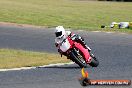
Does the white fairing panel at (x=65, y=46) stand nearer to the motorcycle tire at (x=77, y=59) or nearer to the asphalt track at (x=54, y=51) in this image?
the motorcycle tire at (x=77, y=59)

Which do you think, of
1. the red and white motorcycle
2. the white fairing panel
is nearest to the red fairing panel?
the red and white motorcycle

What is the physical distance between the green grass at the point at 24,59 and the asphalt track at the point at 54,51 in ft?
2.74

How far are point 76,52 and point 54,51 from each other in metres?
4.78

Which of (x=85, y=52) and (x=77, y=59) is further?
(x=85, y=52)

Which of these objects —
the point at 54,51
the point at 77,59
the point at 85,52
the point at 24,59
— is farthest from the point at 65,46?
the point at 54,51

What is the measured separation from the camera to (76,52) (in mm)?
13961

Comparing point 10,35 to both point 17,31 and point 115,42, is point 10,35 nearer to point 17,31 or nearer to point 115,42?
point 17,31

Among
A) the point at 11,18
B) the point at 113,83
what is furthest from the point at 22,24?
the point at 113,83

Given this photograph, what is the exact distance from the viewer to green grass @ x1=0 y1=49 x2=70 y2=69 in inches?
573

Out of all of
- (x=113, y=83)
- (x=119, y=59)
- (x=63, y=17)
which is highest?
(x=113, y=83)

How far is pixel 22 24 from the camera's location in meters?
29.7

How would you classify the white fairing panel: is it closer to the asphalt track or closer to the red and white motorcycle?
the red and white motorcycle

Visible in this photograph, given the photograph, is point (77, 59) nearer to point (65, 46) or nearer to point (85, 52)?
point (85, 52)

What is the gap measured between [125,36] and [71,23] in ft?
27.0
